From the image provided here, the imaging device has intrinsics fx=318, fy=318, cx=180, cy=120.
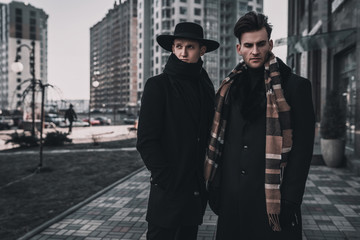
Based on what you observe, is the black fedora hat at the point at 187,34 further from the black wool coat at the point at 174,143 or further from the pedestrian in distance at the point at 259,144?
the pedestrian in distance at the point at 259,144

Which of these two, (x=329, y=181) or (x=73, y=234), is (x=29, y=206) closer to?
(x=73, y=234)

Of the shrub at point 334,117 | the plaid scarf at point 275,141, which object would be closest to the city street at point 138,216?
the shrub at point 334,117

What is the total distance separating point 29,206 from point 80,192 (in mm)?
1224

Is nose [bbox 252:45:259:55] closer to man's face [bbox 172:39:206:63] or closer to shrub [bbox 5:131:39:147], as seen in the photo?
man's face [bbox 172:39:206:63]

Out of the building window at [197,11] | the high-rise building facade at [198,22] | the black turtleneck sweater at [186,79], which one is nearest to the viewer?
the black turtleneck sweater at [186,79]

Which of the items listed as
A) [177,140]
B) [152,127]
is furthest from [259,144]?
[152,127]

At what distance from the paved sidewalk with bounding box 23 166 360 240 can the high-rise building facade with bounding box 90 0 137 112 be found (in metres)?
95.7

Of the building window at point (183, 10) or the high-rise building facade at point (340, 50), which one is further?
the building window at point (183, 10)

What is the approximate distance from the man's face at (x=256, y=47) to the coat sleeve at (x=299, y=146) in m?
0.34

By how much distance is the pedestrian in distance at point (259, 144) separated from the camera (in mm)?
2123

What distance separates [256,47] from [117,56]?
13164cm

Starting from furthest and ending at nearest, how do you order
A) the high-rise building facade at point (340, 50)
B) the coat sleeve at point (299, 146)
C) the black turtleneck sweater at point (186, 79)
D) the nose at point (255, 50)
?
the high-rise building facade at point (340, 50) < the black turtleneck sweater at point (186, 79) < the nose at point (255, 50) < the coat sleeve at point (299, 146)

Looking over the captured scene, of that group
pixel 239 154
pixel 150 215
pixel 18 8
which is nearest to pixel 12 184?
pixel 150 215

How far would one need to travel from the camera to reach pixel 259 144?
2252 mm
